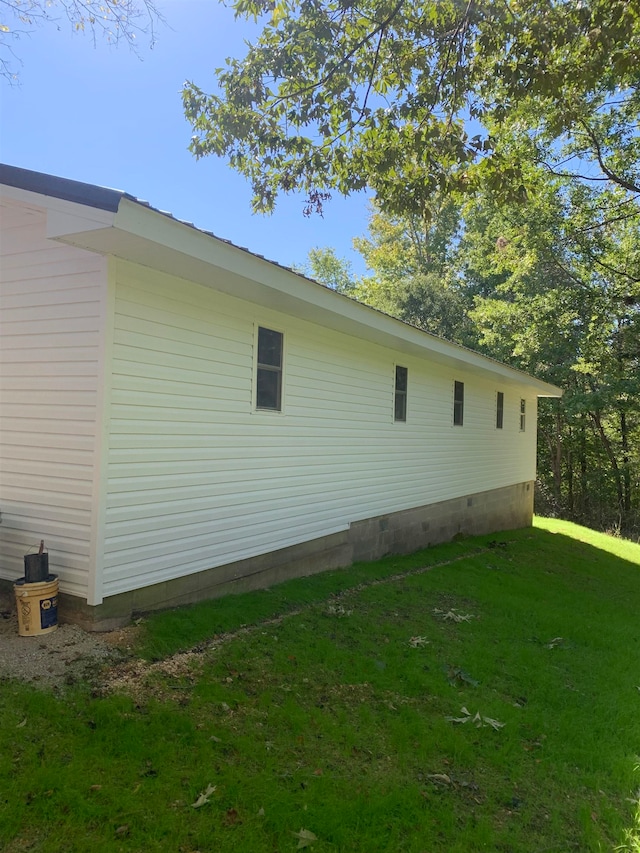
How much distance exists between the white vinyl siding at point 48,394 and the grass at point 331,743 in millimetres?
1122

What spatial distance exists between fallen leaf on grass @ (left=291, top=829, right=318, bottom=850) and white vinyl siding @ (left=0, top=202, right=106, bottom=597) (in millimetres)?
2491

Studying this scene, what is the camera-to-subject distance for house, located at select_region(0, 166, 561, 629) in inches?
162

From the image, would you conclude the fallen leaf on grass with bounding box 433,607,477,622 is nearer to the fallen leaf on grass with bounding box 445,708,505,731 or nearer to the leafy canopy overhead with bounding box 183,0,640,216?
the fallen leaf on grass with bounding box 445,708,505,731

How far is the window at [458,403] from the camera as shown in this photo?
1137 centimetres

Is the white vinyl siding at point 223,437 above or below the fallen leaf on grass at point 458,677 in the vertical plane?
above

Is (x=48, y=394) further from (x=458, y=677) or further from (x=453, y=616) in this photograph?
(x=453, y=616)

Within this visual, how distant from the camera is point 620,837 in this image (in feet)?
8.96

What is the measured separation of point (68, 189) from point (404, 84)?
14.9 ft

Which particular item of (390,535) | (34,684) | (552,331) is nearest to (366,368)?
(390,535)

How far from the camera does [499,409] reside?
Result: 13977mm

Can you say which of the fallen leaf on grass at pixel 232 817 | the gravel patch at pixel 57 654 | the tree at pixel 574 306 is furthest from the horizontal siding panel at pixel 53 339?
the tree at pixel 574 306

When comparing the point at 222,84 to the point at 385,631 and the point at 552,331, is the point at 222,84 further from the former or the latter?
the point at 552,331

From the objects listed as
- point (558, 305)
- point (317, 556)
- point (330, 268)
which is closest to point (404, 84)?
point (317, 556)

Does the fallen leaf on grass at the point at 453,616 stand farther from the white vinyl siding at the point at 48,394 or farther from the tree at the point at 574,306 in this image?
the tree at the point at 574,306
